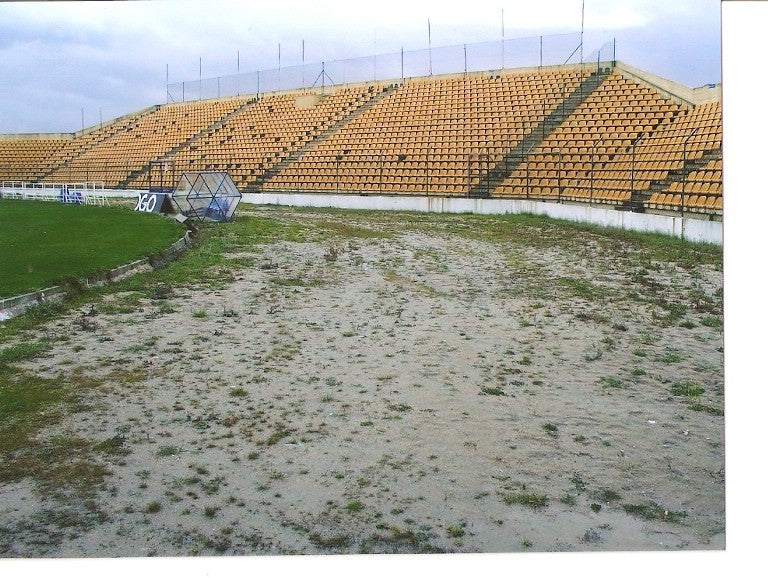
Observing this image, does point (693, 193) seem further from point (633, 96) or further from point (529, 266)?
point (633, 96)

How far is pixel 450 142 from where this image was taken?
2414 cm

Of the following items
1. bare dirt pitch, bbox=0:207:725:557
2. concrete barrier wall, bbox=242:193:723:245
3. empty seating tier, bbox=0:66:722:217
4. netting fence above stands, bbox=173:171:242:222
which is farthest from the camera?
netting fence above stands, bbox=173:171:242:222

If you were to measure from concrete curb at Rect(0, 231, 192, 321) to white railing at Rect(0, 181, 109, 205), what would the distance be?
13.8m

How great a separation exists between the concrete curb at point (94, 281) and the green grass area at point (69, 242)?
14cm

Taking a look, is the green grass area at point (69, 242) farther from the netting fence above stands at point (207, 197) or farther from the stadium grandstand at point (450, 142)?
the stadium grandstand at point (450, 142)

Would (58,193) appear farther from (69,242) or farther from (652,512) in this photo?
(652,512)

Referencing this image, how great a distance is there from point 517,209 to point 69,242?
1182 cm

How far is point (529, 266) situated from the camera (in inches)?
408

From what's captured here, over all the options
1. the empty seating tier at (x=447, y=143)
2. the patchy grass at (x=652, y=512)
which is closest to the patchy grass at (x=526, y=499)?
the patchy grass at (x=652, y=512)

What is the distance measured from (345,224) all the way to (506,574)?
14.4 m

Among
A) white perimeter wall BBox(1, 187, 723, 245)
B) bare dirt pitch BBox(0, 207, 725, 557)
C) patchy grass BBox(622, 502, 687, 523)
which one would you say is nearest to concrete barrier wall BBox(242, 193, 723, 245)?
white perimeter wall BBox(1, 187, 723, 245)

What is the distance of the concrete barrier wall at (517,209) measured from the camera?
1218cm

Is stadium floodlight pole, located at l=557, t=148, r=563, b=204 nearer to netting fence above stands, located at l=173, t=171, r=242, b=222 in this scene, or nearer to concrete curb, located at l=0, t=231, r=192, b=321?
netting fence above stands, located at l=173, t=171, r=242, b=222

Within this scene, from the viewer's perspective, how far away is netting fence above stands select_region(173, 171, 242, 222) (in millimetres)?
17250
